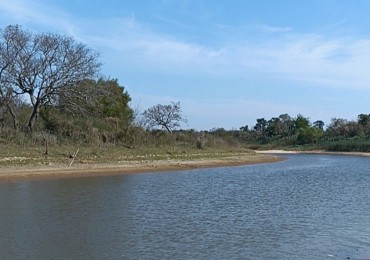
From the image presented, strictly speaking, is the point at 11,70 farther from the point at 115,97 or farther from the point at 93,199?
the point at 93,199

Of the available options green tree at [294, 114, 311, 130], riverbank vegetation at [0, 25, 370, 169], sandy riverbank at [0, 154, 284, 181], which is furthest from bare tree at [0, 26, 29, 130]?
green tree at [294, 114, 311, 130]

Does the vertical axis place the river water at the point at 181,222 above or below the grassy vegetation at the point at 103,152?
below

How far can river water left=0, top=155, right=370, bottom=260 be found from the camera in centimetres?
1198

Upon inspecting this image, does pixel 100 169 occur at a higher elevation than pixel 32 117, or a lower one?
lower

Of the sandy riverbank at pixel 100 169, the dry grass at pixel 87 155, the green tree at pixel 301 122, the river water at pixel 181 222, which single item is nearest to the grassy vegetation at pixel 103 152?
the dry grass at pixel 87 155

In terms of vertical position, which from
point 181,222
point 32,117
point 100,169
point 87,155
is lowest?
point 181,222

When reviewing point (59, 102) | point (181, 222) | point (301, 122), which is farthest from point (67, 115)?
point (301, 122)

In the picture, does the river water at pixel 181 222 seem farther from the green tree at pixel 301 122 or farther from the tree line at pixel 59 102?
the green tree at pixel 301 122

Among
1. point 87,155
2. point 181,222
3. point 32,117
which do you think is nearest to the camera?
point 181,222

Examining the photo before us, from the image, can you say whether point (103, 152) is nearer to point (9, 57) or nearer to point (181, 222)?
point (9, 57)

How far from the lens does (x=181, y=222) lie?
15.9m

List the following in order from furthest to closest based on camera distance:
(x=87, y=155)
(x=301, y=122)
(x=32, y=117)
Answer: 1. (x=301, y=122)
2. (x=32, y=117)
3. (x=87, y=155)

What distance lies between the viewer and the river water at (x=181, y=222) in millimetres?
11984

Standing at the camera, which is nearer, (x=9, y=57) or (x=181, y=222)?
(x=181, y=222)
